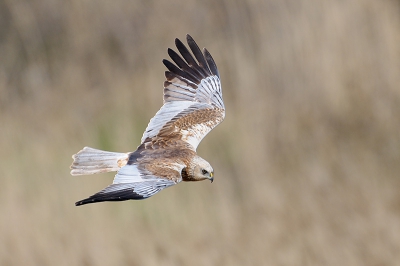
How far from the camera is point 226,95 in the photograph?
6.63 metres

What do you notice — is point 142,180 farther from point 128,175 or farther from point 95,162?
point 95,162

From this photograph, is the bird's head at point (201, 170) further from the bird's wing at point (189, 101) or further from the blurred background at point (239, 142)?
the blurred background at point (239, 142)

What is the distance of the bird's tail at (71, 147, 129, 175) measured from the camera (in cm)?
398

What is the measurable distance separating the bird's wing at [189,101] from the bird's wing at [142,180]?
57 centimetres

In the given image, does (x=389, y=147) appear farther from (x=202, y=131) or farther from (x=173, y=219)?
(x=202, y=131)

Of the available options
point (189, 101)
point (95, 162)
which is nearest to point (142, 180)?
point (95, 162)

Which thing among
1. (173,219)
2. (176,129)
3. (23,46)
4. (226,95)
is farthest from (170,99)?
(23,46)

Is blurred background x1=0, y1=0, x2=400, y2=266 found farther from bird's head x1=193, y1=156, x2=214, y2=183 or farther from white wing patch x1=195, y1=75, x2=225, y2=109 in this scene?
bird's head x1=193, y1=156, x2=214, y2=183

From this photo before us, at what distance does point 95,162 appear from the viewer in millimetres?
4039

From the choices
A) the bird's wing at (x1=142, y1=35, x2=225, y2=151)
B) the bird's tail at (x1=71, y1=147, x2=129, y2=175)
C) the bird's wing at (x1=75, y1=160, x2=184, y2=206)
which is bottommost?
the bird's wing at (x1=75, y1=160, x2=184, y2=206)

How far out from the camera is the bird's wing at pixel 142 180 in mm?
3328

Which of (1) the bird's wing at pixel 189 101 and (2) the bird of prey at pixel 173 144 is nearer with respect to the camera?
(2) the bird of prey at pixel 173 144

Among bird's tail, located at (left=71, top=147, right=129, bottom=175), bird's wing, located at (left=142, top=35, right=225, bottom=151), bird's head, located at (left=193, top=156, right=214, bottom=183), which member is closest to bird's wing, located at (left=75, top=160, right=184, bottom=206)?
bird's head, located at (left=193, top=156, right=214, bottom=183)

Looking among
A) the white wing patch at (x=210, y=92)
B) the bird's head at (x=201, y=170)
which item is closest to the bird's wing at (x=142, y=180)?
the bird's head at (x=201, y=170)
